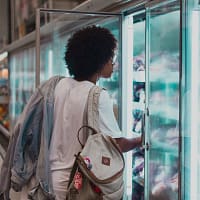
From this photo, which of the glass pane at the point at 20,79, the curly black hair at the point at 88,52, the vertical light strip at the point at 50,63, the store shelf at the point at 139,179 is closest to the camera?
the curly black hair at the point at 88,52

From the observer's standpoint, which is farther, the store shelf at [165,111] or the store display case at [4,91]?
the store display case at [4,91]

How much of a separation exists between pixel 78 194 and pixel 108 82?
4.48 feet

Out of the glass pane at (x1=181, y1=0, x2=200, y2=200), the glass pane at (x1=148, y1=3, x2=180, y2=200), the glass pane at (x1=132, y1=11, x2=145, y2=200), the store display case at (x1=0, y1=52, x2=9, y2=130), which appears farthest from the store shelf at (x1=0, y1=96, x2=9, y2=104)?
the glass pane at (x1=181, y1=0, x2=200, y2=200)

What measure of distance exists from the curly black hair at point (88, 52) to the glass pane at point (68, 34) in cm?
72

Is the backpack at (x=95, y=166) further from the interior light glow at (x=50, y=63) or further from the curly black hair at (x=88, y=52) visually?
the interior light glow at (x=50, y=63)

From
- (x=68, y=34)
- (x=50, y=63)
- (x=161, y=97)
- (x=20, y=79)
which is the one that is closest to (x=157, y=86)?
(x=161, y=97)

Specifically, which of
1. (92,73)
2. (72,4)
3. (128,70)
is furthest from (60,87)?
(72,4)

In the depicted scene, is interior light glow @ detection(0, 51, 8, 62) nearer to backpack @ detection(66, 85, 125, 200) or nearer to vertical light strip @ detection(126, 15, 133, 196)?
vertical light strip @ detection(126, 15, 133, 196)

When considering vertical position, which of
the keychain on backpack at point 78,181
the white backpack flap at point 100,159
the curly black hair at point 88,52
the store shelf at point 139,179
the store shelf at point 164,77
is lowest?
the store shelf at point 139,179

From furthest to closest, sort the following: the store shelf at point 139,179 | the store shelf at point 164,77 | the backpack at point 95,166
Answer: the store shelf at point 139,179 < the store shelf at point 164,77 < the backpack at point 95,166

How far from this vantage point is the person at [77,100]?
6.51ft

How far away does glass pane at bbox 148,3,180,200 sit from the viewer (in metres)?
2.22

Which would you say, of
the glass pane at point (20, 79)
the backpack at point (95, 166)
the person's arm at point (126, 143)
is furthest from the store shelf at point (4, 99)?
the backpack at point (95, 166)

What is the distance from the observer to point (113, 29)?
298 cm
